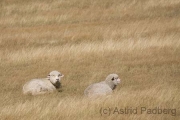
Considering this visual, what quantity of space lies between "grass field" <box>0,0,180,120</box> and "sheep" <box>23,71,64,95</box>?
26 centimetres

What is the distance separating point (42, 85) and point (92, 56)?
17.6 feet

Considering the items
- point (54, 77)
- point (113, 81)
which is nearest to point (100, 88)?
point (113, 81)

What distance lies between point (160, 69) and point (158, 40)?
4544mm

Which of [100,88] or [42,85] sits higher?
[42,85]

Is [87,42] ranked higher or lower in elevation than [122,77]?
higher

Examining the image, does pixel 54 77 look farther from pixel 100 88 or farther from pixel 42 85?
pixel 100 88

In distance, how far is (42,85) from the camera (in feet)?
49.0

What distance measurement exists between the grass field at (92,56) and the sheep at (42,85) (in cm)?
26

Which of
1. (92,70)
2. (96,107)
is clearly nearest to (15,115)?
(96,107)

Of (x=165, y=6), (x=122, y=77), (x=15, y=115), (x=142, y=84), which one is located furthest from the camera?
(x=165, y=6)

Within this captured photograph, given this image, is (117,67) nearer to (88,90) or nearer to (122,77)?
(122,77)

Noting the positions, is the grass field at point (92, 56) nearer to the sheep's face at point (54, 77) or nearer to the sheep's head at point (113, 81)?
the sheep's head at point (113, 81)

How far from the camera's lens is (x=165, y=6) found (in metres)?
33.3

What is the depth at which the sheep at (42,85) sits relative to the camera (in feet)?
48.5
